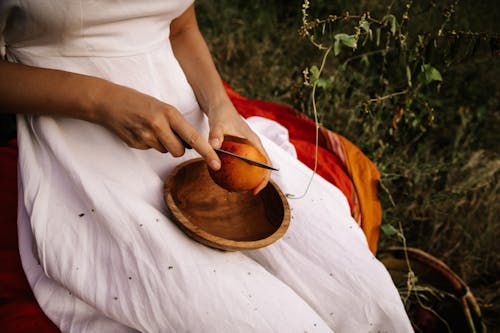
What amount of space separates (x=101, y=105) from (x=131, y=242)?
34 centimetres

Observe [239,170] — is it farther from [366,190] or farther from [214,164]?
[366,190]

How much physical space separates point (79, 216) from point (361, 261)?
762 mm

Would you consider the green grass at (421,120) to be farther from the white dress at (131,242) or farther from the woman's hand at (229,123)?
the white dress at (131,242)

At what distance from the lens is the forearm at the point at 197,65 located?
1.36m

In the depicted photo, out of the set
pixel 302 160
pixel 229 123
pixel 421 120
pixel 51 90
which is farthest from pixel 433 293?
pixel 51 90

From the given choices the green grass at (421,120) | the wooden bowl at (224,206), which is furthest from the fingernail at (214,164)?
the green grass at (421,120)

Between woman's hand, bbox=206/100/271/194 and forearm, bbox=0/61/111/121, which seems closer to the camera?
forearm, bbox=0/61/111/121

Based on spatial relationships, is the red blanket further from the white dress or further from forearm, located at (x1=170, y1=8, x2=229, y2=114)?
forearm, located at (x1=170, y1=8, x2=229, y2=114)

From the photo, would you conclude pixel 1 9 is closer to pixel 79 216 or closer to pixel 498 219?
pixel 79 216

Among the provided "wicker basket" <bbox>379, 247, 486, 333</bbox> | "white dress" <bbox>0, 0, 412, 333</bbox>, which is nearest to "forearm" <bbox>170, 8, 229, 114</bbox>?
"white dress" <bbox>0, 0, 412, 333</bbox>

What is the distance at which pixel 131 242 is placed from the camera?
38.8 inches

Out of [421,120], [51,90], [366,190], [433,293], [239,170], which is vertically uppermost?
[51,90]

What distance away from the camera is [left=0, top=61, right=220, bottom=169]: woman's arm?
103 cm

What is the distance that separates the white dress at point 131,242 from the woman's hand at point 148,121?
85mm
